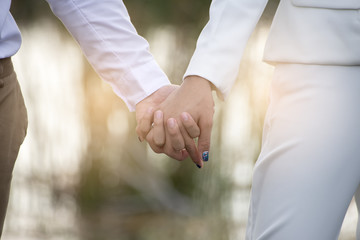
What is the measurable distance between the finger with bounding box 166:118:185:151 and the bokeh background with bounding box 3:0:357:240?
2411 mm

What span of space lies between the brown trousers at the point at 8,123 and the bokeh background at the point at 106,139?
2.56 m

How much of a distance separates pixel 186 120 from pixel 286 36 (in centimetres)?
31

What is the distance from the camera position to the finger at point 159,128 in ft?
4.58

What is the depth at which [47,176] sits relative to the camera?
3.91m

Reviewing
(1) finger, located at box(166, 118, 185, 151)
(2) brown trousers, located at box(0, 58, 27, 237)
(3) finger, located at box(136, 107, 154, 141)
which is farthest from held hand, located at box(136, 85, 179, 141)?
(2) brown trousers, located at box(0, 58, 27, 237)

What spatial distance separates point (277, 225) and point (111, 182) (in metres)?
3.01

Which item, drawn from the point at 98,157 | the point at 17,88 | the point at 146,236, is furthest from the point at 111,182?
the point at 17,88

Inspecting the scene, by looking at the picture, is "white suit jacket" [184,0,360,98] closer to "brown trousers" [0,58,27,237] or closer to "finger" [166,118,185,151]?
"finger" [166,118,185,151]

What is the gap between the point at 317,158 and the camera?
44.9 inches

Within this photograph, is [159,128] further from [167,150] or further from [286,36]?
[286,36]

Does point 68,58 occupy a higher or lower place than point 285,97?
lower

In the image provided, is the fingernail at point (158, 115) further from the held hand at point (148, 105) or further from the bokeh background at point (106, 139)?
the bokeh background at point (106, 139)

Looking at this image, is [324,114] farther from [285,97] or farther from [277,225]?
[277,225]

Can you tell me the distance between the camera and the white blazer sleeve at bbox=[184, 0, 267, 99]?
123cm
